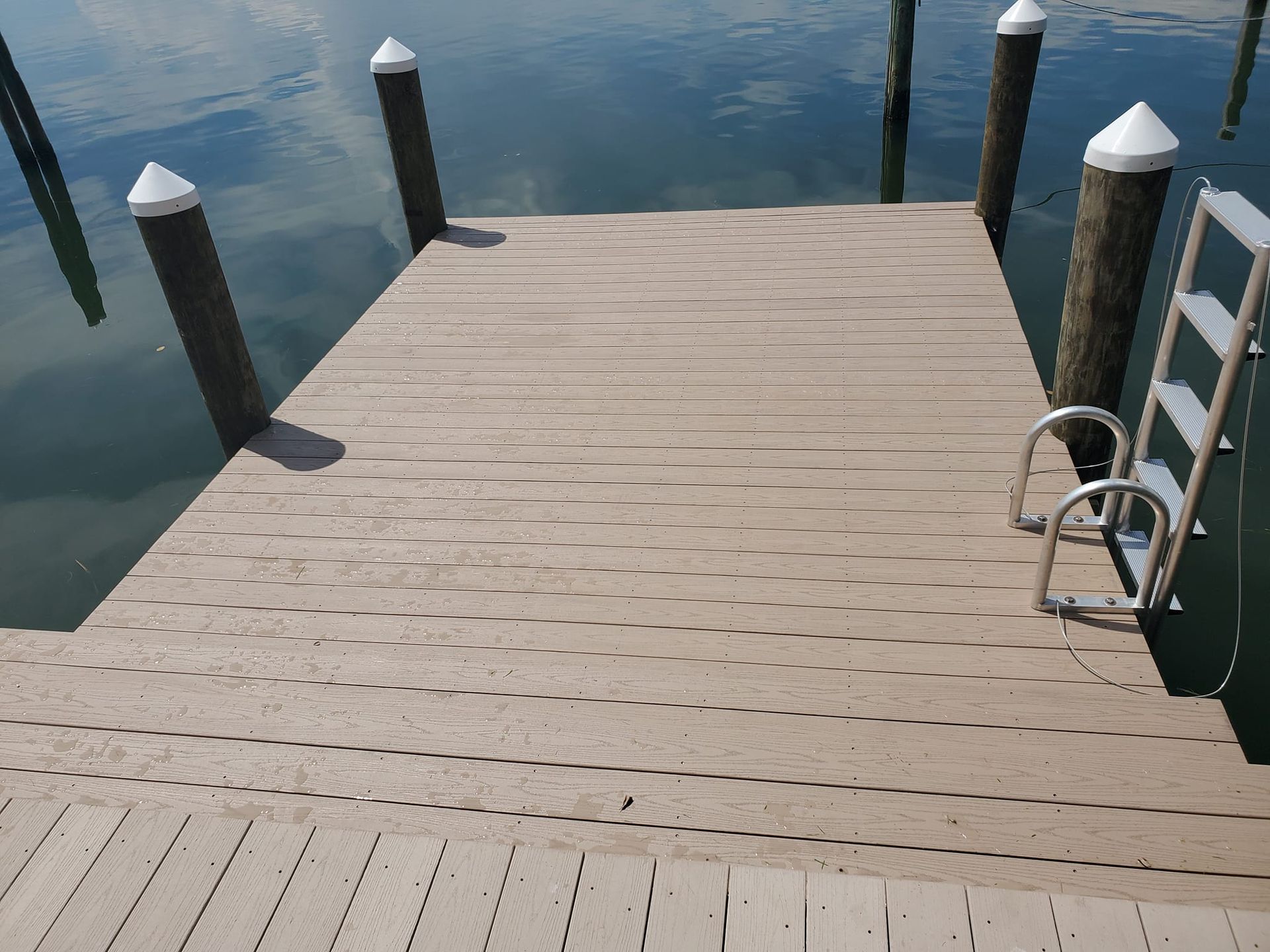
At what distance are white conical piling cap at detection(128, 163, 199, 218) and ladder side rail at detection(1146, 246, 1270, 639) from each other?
3864 mm

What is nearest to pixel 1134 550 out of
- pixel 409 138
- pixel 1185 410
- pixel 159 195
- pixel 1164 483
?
pixel 1164 483

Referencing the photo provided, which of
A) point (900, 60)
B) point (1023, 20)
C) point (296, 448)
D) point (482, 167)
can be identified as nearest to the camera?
point (296, 448)

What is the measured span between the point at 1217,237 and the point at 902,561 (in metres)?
6.34

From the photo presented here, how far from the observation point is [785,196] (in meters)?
9.73

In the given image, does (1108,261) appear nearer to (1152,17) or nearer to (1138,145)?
(1138,145)

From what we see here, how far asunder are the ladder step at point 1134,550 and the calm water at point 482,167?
1050 mm

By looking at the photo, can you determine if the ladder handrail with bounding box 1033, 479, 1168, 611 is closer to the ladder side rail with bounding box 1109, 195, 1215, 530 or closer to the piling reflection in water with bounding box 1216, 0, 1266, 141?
the ladder side rail with bounding box 1109, 195, 1215, 530

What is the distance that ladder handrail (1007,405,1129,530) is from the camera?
9.61 ft

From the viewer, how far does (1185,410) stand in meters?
2.93

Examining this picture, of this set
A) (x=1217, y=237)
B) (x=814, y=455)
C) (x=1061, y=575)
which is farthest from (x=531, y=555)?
(x=1217, y=237)

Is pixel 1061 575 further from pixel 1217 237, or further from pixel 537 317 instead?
pixel 1217 237

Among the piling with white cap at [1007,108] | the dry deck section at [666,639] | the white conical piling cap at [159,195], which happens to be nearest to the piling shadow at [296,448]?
the dry deck section at [666,639]

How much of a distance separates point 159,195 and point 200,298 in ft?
1.53

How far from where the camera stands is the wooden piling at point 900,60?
1012cm
